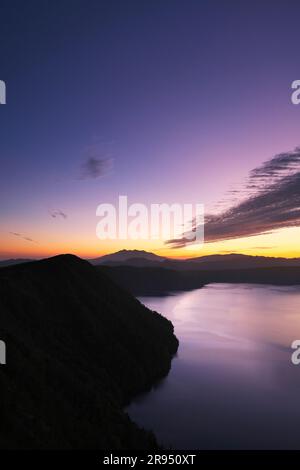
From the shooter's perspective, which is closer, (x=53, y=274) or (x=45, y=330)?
(x=45, y=330)

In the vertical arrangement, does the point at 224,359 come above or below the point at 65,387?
below

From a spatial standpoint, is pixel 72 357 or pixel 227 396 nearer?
pixel 72 357

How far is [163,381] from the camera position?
65.9 meters

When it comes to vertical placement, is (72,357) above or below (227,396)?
above

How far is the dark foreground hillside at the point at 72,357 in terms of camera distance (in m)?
34.7

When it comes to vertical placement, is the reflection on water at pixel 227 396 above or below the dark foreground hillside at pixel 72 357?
below

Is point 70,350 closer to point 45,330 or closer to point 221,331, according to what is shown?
point 45,330

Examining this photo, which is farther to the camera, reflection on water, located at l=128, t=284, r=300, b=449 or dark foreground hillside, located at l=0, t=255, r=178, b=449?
reflection on water, located at l=128, t=284, r=300, b=449

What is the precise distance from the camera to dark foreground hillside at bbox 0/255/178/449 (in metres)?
34.7

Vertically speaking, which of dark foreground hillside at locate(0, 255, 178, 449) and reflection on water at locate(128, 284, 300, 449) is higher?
dark foreground hillside at locate(0, 255, 178, 449)

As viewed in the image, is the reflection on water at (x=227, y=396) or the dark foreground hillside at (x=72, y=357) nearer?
the dark foreground hillside at (x=72, y=357)

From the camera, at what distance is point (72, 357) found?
180 feet
